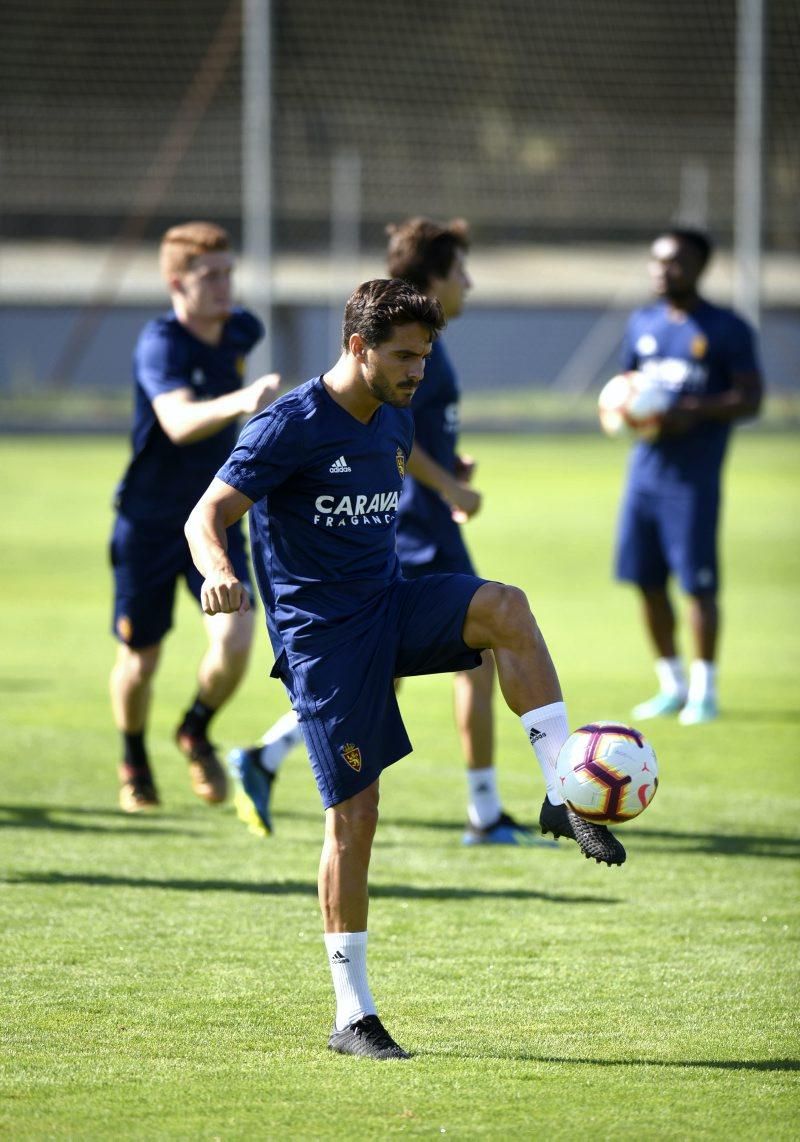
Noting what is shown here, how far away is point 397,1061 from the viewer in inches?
172

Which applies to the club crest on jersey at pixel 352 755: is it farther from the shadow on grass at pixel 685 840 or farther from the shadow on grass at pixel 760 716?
the shadow on grass at pixel 760 716

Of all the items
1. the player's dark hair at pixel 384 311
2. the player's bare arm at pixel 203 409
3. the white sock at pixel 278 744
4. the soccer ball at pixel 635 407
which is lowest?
the white sock at pixel 278 744

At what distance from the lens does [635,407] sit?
9.90 metres

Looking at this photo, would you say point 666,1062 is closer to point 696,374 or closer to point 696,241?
point 696,374

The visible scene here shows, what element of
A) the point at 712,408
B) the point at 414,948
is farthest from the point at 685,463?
the point at 414,948

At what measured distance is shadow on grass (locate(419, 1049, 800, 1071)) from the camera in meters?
4.39

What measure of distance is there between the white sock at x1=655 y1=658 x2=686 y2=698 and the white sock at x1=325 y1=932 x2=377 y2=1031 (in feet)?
19.2

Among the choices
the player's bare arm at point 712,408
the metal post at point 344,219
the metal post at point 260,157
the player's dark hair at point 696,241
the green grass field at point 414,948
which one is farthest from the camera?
the metal post at point 344,219

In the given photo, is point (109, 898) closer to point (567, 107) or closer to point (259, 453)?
point (259, 453)

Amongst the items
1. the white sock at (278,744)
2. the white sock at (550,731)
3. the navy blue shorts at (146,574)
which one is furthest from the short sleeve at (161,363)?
the white sock at (550,731)

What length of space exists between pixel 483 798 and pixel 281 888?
1.14 meters

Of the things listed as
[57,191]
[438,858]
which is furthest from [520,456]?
[438,858]

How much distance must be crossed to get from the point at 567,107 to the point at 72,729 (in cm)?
2368

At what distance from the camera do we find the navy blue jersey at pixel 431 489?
7.06 metres
